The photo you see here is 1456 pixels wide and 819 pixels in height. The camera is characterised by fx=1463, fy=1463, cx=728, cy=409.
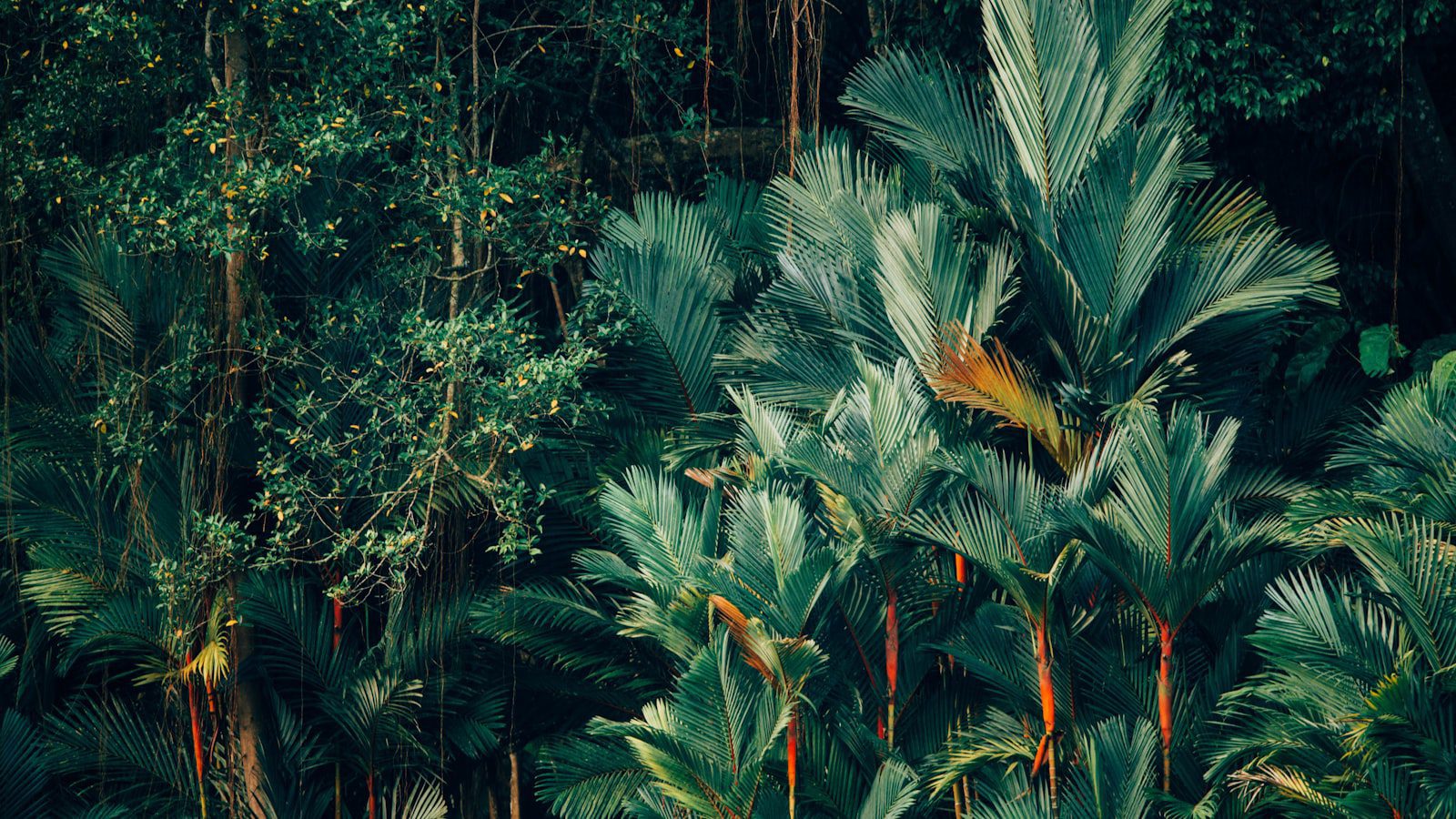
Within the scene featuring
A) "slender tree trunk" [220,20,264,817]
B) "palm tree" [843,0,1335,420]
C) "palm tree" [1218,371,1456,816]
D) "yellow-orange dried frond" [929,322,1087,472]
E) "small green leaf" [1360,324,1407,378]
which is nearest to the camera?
"palm tree" [1218,371,1456,816]

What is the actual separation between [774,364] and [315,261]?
6.77 ft

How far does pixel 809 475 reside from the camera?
15.9 ft

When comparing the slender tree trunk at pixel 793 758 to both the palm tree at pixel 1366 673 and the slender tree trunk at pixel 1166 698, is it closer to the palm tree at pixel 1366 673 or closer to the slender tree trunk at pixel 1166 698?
the slender tree trunk at pixel 1166 698

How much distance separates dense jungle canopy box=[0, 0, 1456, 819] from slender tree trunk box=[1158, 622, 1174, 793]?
0.07 feet

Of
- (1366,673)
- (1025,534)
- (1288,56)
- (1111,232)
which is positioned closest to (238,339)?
(1025,534)

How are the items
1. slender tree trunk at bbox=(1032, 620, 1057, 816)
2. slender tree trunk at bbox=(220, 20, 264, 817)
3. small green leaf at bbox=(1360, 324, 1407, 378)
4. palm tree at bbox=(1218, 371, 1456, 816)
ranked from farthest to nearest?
1. small green leaf at bbox=(1360, 324, 1407, 378)
2. slender tree trunk at bbox=(220, 20, 264, 817)
3. slender tree trunk at bbox=(1032, 620, 1057, 816)
4. palm tree at bbox=(1218, 371, 1456, 816)

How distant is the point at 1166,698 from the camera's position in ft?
14.7

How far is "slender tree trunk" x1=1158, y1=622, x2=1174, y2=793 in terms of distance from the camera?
4465 mm

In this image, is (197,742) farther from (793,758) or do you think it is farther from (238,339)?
(793,758)

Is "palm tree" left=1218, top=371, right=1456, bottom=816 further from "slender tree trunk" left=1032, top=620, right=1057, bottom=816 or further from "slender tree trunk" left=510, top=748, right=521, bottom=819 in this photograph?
"slender tree trunk" left=510, top=748, right=521, bottom=819

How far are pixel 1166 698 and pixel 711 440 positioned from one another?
210 centimetres

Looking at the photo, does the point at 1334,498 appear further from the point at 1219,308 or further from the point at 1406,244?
the point at 1406,244

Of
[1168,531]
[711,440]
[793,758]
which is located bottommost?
[793,758]

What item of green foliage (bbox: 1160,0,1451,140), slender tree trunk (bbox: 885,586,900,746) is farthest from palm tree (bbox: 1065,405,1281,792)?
green foliage (bbox: 1160,0,1451,140)
